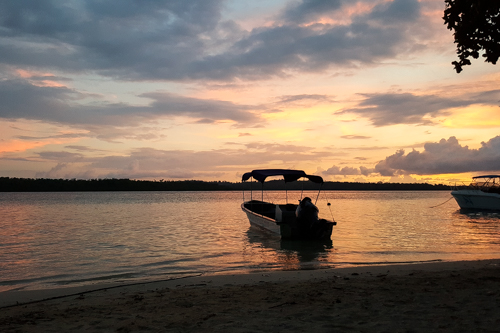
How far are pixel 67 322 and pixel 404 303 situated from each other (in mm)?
5742

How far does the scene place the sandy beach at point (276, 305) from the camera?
5.62 meters

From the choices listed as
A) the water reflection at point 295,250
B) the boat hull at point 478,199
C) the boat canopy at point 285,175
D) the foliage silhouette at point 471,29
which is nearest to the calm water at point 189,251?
the water reflection at point 295,250

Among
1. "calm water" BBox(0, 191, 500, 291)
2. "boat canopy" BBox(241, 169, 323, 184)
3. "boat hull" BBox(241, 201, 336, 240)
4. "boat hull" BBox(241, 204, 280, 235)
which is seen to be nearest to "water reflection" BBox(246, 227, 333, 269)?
Answer: "calm water" BBox(0, 191, 500, 291)

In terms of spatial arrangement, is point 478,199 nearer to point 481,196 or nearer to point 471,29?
point 481,196

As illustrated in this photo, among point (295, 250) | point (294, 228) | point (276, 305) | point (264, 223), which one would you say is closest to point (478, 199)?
point (264, 223)

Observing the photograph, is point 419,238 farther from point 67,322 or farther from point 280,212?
point 67,322

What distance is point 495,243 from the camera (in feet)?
60.0

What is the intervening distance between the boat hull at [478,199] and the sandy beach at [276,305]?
33.3 m

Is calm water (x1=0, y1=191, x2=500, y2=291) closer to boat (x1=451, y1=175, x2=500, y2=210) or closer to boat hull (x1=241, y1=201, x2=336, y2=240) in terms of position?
boat hull (x1=241, y1=201, x2=336, y2=240)

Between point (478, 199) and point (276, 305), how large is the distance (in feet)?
134

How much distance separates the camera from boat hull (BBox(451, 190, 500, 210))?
1500 inches

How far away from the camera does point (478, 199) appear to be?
40031 millimetres

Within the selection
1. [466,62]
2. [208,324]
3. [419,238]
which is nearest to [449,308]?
[208,324]

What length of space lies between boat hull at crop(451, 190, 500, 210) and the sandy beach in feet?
109
